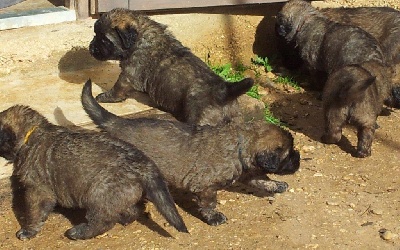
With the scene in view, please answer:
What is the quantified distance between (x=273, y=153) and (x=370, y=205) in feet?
3.80

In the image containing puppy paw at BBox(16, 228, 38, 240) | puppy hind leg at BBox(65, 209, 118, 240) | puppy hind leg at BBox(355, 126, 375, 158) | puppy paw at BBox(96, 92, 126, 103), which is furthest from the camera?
puppy paw at BBox(96, 92, 126, 103)

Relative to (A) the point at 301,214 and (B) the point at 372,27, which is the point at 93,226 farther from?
(B) the point at 372,27

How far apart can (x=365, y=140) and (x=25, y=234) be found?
11.8ft

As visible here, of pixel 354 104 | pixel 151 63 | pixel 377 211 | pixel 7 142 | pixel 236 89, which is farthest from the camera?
pixel 151 63

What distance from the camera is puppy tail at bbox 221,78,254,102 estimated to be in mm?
6676

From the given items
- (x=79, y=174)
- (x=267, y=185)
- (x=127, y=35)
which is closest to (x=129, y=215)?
(x=79, y=174)

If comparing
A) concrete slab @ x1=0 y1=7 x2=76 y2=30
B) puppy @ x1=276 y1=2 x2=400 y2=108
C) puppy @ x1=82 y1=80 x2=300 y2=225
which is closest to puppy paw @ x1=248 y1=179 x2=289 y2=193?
puppy @ x1=82 y1=80 x2=300 y2=225

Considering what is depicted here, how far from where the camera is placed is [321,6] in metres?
10.8

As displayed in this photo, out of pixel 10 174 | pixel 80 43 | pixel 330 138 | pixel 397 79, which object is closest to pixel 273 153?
pixel 330 138

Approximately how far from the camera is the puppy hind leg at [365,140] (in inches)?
299

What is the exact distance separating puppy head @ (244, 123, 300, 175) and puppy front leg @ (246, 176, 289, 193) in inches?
15.0

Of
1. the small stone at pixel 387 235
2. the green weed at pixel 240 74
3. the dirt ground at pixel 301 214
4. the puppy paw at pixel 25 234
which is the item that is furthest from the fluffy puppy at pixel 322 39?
the puppy paw at pixel 25 234

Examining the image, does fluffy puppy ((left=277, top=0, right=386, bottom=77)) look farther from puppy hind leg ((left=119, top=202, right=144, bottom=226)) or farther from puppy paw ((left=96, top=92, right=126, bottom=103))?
puppy hind leg ((left=119, top=202, right=144, bottom=226))

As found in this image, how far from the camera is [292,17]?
380 inches
